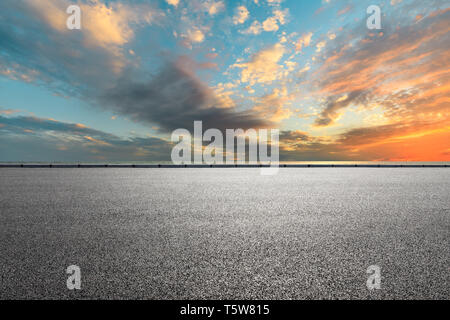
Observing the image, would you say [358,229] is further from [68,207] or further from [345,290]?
[68,207]

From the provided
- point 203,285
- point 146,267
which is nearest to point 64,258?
point 146,267

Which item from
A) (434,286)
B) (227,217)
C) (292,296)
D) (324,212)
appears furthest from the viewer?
(324,212)

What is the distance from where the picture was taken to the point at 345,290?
3.12 meters

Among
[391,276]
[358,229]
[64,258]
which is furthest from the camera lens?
[358,229]

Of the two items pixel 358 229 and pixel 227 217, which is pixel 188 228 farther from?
pixel 358 229

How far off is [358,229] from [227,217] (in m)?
3.41

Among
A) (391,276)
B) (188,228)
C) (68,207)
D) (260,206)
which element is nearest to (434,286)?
(391,276)

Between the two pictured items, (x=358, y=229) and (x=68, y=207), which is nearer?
(x=358, y=229)

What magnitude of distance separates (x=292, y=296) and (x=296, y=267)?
2.75ft

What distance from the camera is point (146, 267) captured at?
378cm

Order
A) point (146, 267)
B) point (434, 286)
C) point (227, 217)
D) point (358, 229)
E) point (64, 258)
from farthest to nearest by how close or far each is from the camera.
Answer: point (227, 217) < point (358, 229) < point (64, 258) < point (146, 267) < point (434, 286)
